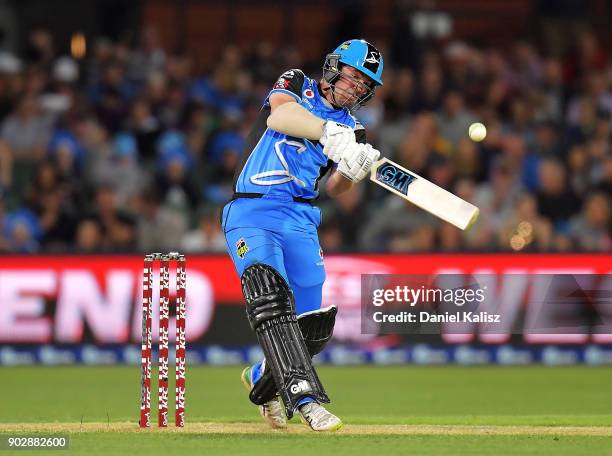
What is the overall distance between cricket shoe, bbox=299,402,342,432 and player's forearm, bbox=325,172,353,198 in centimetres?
150

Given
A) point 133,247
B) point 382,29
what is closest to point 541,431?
point 133,247

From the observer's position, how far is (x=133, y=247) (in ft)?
44.2

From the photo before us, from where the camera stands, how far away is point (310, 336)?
775cm

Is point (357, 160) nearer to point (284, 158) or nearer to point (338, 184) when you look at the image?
point (284, 158)

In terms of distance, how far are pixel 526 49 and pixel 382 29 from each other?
261 centimetres

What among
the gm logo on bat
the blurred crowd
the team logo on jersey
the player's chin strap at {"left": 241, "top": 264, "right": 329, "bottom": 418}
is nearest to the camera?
the player's chin strap at {"left": 241, "top": 264, "right": 329, "bottom": 418}

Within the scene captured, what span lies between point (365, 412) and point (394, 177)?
2.43 meters

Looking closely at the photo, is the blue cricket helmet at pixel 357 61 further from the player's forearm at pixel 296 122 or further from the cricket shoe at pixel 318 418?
the cricket shoe at pixel 318 418

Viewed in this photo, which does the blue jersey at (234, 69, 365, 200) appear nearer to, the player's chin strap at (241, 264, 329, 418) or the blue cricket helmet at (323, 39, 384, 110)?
the blue cricket helmet at (323, 39, 384, 110)

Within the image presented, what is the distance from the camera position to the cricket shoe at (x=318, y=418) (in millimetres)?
7145

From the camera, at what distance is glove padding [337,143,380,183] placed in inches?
281

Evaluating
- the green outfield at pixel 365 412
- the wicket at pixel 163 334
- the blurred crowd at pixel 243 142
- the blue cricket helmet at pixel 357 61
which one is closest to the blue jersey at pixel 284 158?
the blue cricket helmet at pixel 357 61

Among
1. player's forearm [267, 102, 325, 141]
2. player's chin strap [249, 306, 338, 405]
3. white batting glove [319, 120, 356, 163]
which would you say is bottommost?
player's chin strap [249, 306, 338, 405]

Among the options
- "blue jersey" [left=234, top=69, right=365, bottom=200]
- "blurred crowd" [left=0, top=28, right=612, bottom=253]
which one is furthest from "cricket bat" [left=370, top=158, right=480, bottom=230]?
"blurred crowd" [left=0, top=28, right=612, bottom=253]
